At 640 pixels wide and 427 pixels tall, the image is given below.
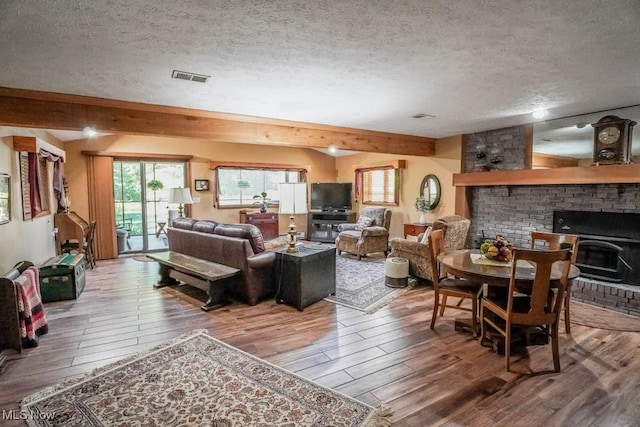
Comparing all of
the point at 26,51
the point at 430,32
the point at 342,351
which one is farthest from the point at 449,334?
the point at 26,51

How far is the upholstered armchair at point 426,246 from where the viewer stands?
15.3 feet

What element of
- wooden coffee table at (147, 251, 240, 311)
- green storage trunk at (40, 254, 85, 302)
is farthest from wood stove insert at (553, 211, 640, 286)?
green storage trunk at (40, 254, 85, 302)

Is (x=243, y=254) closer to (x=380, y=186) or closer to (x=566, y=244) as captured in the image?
(x=566, y=244)

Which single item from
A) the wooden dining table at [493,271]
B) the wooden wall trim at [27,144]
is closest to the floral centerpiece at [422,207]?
the wooden dining table at [493,271]

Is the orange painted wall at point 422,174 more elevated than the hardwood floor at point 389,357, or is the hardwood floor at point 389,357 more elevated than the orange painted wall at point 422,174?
the orange painted wall at point 422,174

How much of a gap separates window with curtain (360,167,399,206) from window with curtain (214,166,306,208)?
5.58 feet

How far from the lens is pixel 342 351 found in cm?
283

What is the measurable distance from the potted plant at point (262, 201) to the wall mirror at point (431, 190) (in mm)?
3708

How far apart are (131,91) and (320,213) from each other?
218 inches

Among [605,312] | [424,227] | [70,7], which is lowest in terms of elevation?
[605,312]

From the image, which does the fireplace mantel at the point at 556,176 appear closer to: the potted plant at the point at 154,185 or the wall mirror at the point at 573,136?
the wall mirror at the point at 573,136

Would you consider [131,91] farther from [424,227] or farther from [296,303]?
[424,227]

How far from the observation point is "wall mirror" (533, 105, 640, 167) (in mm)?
3887

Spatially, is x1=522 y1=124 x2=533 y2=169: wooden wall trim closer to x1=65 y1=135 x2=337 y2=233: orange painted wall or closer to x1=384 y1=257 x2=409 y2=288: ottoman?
x1=384 y1=257 x2=409 y2=288: ottoman
